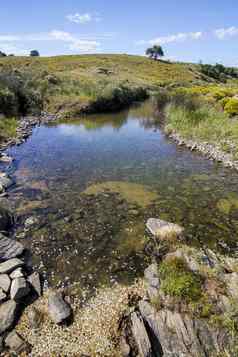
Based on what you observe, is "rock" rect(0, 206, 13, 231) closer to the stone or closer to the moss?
the stone

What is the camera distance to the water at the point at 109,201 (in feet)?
25.3

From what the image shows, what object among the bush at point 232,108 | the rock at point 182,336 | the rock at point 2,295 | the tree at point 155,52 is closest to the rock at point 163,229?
the rock at point 182,336

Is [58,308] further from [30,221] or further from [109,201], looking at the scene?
[109,201]

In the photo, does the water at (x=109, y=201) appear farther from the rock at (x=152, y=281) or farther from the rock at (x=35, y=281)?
the rock at (x=152, y=281)

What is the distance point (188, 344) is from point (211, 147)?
49.0 ft

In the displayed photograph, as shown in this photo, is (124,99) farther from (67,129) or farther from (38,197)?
(38,197)

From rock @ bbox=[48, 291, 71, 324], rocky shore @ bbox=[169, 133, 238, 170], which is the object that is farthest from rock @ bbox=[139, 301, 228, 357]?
rocky shore @ bbox=[169, 133, 238, 170]

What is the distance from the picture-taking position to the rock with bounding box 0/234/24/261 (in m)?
7.37

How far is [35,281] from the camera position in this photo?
21.8 feet

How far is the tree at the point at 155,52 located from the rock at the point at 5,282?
109 m

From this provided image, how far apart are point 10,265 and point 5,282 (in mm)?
628

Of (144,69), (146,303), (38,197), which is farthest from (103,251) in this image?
(144,69)

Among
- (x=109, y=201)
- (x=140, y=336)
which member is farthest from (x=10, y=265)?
(x=109, y=201)

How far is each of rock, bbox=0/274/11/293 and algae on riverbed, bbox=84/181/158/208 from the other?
563 cm
